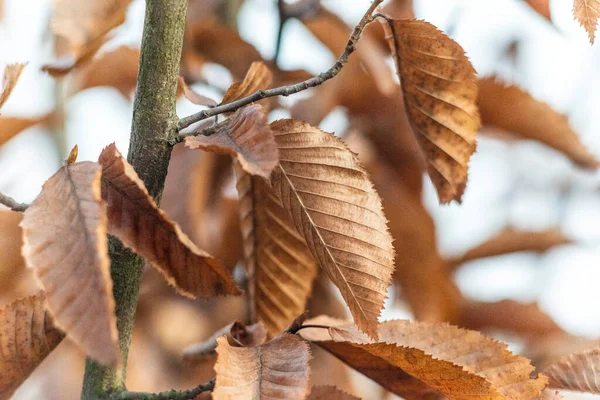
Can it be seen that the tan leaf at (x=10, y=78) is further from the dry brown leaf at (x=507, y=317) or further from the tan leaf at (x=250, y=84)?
the dry brown leaf at (x=507, y=317)

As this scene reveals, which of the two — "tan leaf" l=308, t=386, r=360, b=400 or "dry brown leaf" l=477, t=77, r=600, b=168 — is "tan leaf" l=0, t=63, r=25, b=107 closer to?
"tan leaf" l=308, t=386, r=360, b=400

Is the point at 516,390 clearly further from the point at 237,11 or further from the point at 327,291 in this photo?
the point at 237,11

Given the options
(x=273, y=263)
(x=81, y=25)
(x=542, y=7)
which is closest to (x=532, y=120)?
Result: (x=542, y=7)

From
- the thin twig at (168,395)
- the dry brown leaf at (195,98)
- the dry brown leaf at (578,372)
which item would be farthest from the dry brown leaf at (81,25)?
the dry brown leaf at (578,372)

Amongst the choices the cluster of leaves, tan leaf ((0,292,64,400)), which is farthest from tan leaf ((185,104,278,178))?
tan leaf ((0,292,64,400))

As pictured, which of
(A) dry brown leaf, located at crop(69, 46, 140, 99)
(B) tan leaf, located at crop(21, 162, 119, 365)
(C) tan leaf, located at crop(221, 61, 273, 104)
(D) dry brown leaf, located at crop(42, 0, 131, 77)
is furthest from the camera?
(A) dry brown leaf, located at crop(69, 46, 140, 99)

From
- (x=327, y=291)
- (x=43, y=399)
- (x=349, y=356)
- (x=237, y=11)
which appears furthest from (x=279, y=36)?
(x=43, y=399)

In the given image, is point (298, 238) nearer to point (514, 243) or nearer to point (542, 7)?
point (542, 7)
